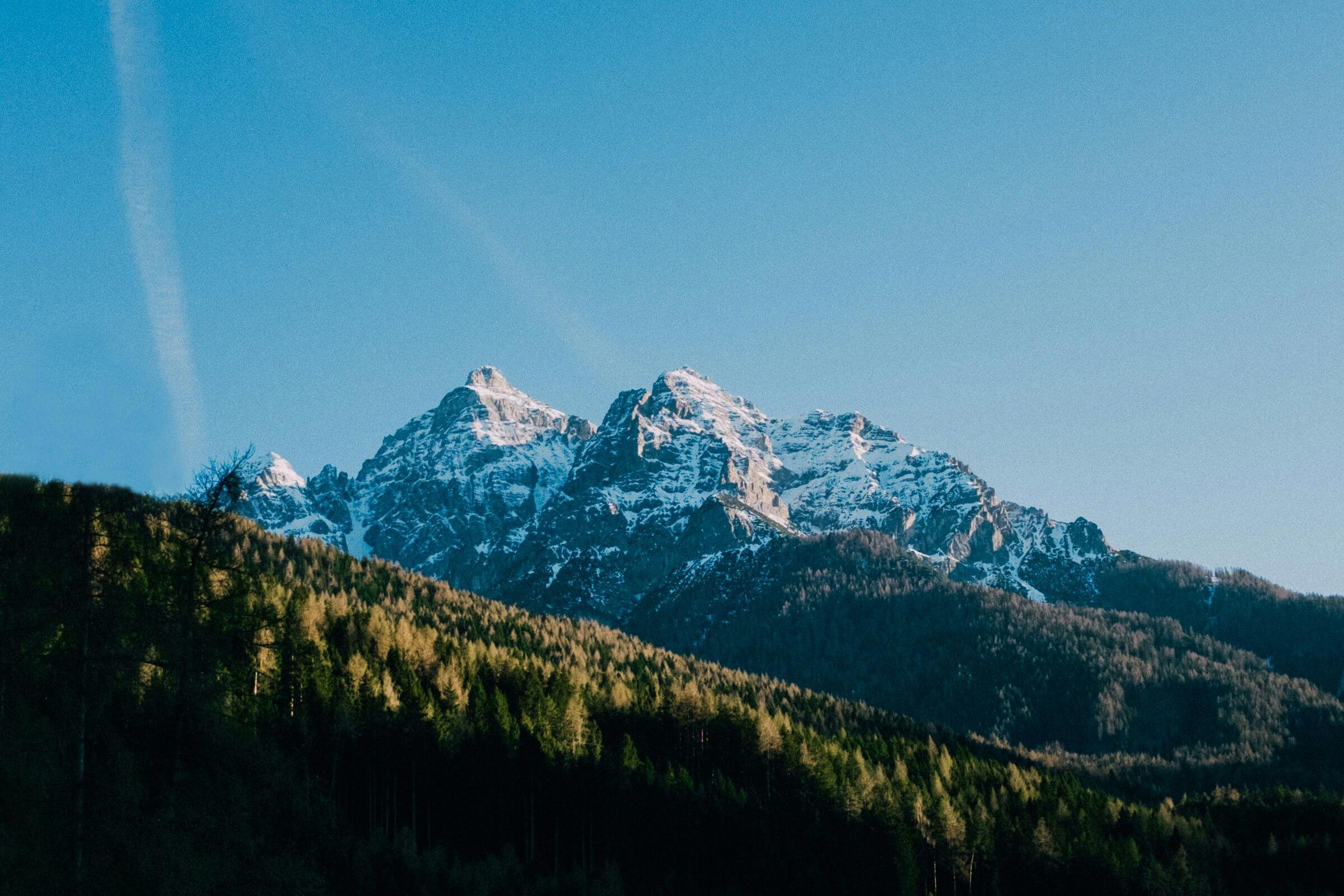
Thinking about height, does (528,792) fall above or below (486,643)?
below

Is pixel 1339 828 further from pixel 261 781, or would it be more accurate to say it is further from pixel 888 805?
pixel 261 781

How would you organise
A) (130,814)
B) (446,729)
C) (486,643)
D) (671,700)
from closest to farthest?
(130,814) < (446,729) < (671,700) < (486,643)

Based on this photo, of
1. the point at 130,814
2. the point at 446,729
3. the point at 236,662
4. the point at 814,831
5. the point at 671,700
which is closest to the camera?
the point at 130,814

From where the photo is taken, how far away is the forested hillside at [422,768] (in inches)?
1353

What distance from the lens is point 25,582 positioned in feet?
Result: 111

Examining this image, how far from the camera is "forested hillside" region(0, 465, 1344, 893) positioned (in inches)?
1353

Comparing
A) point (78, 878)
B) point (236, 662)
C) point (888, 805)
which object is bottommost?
point (888, 805)

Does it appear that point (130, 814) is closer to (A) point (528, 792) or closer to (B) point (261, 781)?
(B) point (261, 781)

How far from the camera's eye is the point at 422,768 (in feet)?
275

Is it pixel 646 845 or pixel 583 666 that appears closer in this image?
pixel 646 845

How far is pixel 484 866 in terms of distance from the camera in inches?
2852

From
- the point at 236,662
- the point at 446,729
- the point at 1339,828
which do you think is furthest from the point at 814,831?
the point at 1339,828

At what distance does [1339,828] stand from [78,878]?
5914 inches

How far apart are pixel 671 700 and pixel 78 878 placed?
88886mm
